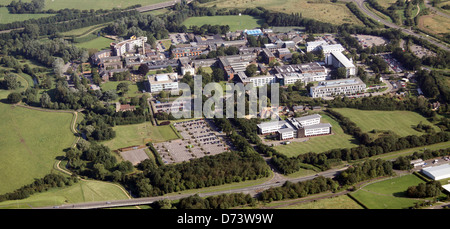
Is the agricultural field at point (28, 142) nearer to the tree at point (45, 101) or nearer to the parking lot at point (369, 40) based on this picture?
the tree at point (45, 101)

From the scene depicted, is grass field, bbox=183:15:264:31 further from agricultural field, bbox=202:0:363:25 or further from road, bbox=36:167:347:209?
road, bbox=36:167:347:209

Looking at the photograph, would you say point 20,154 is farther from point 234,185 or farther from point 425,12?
point 425,12

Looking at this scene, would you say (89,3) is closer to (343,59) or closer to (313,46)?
(313,46)

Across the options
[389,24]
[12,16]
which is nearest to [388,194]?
[389,24]

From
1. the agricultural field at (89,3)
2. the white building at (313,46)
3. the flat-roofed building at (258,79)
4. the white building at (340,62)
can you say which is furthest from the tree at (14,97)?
the white building at (313,46)

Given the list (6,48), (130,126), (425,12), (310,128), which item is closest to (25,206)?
→ (130,126)

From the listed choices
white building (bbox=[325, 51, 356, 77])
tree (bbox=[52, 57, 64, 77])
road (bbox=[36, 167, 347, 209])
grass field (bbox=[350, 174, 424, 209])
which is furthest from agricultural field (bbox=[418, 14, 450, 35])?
tree (bbox=[52, 57, 64, 77])

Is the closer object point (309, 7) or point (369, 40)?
point (369, 40)
